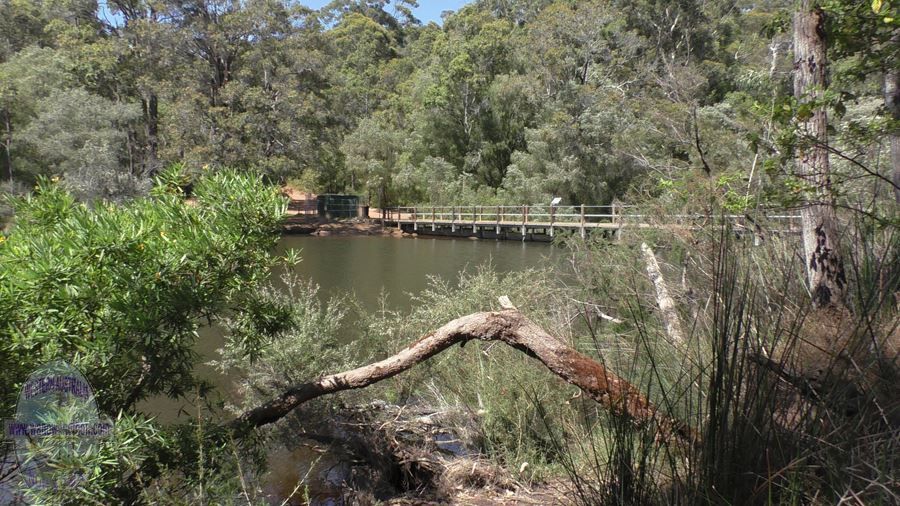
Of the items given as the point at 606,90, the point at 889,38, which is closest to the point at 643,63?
the point at 606,90

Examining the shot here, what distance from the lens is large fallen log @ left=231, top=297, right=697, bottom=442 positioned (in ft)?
9.81

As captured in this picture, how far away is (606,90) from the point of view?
27.1 meters

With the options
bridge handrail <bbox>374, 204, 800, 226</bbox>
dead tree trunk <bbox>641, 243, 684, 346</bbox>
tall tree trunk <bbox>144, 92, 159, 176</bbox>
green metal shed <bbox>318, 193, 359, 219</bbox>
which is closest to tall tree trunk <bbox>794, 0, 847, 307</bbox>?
dead tree trunk <bbox>641, 243, 684, 346</bbox>

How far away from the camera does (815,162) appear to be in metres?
3.96

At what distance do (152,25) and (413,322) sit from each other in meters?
26.1

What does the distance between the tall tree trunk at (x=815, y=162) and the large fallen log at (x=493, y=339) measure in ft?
5.50

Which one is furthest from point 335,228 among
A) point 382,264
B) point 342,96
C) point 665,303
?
point 665,303

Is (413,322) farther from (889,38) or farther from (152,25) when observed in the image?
(152,25)

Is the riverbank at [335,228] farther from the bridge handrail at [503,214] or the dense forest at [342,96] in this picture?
the dense forest at [342,96]

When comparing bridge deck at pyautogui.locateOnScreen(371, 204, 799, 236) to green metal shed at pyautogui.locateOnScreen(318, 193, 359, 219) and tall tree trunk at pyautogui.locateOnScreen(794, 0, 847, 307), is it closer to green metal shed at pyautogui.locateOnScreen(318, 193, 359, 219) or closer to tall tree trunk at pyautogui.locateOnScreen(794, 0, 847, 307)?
green metal shed at pyautogui.locateOnScreen(318, 193, 359, 219)

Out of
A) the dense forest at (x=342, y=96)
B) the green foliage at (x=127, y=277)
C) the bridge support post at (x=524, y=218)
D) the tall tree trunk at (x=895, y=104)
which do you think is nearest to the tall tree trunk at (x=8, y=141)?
the dense forest at (x=342, y=96)

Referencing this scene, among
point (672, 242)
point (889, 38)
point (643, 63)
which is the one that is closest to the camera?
point (889, 38)

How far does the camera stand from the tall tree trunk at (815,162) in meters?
3.73

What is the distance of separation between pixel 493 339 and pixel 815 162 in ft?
8.36
